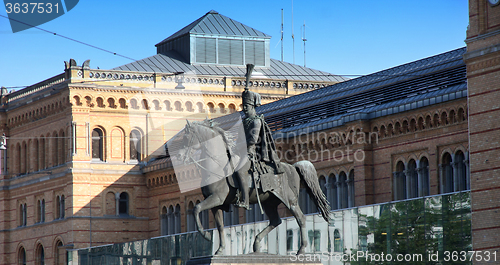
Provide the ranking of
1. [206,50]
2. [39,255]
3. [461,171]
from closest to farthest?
[461,171] → [39,255] → [206,50]

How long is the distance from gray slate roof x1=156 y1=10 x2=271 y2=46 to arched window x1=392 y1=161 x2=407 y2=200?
24.8 metres

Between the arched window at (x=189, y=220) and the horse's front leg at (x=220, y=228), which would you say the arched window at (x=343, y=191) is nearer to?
the arched window at (x=189, y=220)

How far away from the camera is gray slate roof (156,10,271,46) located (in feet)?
204

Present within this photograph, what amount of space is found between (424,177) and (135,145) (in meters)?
23.3

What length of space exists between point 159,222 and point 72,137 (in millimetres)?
6966

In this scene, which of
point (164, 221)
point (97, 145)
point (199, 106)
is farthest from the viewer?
point (199, 106)

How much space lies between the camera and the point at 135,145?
57312mm

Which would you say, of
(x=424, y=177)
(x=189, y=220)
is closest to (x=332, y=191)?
(x=424, y=177)

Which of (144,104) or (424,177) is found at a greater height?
(144,104)

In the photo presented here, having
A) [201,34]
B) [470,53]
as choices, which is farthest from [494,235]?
[201,34]

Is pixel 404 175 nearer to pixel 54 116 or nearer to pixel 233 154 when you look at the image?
pixel 233 154

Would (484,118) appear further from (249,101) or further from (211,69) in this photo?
(211,69)

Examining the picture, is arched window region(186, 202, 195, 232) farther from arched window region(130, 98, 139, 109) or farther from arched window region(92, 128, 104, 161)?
arched window region(130, 98, 139, 109)

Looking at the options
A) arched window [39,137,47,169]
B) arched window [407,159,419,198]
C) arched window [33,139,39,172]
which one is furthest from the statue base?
arched window [33,139,39,172]
